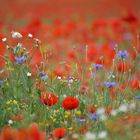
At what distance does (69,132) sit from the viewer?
3.34m

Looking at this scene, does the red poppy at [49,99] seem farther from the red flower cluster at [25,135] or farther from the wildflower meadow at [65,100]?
→ the red flower cluster at [25,135]

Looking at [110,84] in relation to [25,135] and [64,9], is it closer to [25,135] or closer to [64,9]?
[25,135]

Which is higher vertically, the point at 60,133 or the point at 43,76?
the point at 43,76

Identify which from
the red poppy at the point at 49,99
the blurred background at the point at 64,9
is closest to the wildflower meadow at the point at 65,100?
the red poppy at the point at 49,99

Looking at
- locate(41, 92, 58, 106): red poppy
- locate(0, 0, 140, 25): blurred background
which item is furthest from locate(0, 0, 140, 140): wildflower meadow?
locate(0, 0, 140, 25): blurred background

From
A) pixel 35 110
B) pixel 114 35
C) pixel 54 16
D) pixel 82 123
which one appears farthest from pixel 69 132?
pixel 54 16

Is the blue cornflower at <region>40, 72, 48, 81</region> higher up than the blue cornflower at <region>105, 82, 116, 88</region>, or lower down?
higher up

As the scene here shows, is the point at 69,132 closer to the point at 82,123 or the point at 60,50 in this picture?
the point at 82,123

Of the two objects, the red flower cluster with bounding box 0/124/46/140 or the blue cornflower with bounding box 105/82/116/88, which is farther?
the blue cornflower with bounding box 105/82/116/88

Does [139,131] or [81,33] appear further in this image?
[81,33]

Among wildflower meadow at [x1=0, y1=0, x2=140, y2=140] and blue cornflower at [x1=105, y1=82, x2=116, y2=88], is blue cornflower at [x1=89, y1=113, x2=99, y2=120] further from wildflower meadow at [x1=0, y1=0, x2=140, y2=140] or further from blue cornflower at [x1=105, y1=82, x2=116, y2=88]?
blue cornflower at [x1=105, y1=82, x2=116, y2=88]

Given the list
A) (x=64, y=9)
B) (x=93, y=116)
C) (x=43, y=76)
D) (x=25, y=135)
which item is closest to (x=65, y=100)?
(x=93, y=116)

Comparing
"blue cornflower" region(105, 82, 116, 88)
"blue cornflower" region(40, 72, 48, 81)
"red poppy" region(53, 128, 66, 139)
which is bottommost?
"red poppy" region(53, 128, 66, 139)

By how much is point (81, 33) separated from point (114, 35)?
1.81 feet
